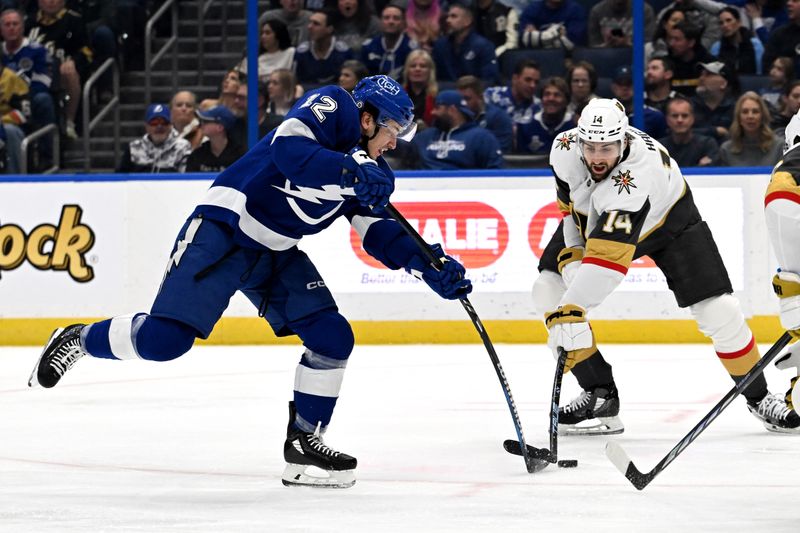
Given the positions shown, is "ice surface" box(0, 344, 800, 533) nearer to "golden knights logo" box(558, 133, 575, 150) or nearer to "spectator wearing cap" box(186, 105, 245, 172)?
"golden knights logo" box(558, 133, 575, 150)

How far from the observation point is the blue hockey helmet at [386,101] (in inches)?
155

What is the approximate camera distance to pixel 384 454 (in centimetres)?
451

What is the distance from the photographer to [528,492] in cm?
382

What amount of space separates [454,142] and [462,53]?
82 centimetres

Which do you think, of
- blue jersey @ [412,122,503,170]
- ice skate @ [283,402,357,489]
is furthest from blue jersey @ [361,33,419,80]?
ice skate @ [283,402,357,489]

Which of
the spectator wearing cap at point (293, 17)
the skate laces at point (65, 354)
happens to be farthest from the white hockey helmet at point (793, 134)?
the spectator wearing cap at point (293, 17)

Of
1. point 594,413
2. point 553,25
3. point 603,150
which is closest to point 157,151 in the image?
point 553,25

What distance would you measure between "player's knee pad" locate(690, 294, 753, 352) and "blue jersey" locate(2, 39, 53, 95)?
5888mm

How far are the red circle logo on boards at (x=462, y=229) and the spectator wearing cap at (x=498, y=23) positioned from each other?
4.61 ft

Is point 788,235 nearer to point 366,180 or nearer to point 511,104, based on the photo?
point 366,180

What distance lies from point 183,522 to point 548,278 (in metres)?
2.13

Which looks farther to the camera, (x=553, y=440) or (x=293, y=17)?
(x=293, y=17)

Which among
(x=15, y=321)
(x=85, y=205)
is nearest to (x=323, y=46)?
(x=85, y=205)

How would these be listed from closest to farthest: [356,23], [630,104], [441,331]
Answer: [441,331]
[630,104]
[356,23]
